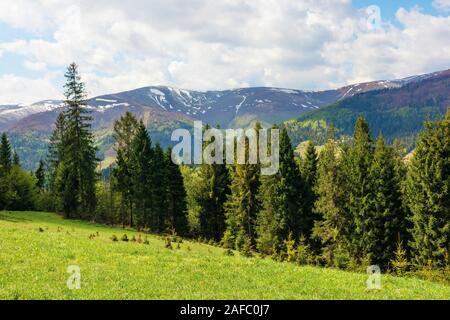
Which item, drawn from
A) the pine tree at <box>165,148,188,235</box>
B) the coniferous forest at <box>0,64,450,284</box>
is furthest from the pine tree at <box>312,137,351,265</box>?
the pine tree at <box>165,148,188,235</box>

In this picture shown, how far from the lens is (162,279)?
19.6 m

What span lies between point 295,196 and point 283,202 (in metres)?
2.32

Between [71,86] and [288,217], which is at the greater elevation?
[71,86]

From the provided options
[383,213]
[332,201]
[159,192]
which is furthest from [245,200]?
[383,213]

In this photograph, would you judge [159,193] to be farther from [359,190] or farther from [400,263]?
[400,263]

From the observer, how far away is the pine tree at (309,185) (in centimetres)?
6506

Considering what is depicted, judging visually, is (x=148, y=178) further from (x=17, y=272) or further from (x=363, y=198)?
(x=17, y=272)

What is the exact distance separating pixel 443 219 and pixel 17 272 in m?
47.7

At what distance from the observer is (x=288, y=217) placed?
208 ft

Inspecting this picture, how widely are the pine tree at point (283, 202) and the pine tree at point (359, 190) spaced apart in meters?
7.50

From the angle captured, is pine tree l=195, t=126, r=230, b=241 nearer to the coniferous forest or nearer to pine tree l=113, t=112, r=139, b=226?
the coniferous forest

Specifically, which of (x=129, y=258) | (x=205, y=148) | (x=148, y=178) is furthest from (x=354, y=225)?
(x=129, y=258)

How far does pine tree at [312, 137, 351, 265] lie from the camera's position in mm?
56438

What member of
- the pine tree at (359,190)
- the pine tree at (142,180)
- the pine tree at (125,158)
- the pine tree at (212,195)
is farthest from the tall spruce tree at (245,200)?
the pine tree at (125,158)
